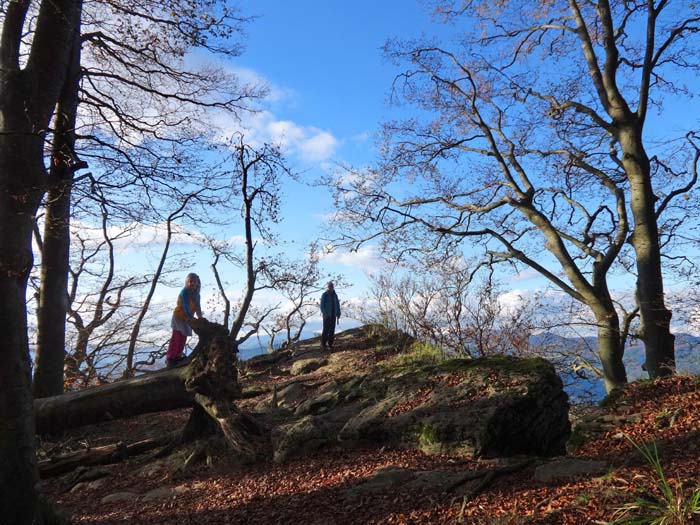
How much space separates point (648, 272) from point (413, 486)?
7.64 metres

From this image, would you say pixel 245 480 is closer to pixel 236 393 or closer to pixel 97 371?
pixel 236 393

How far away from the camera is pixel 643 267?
929 cm

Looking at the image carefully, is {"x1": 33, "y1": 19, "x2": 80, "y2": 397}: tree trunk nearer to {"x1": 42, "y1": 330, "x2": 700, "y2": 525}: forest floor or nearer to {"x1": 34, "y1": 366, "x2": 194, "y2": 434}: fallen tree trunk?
{"x1": 34, "y1": 366, "x2": 194, "y2": 434}: fallen tree trunk

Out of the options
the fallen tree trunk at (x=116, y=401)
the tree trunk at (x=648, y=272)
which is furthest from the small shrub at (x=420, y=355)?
the fallen tree trunk at (x=116, y=401)

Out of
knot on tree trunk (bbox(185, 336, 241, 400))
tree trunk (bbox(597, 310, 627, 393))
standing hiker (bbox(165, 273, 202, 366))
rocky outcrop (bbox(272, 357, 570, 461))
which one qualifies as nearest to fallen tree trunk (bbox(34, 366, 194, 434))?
knot on tree trunk (bbox(185, 336, 241, 400))

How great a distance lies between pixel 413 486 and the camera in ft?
13.6

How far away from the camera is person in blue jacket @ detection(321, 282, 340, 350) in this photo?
14.3 m

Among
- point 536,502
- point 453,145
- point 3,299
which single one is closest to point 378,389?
point 536,502

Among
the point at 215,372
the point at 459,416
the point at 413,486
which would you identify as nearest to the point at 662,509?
the point at 413,486

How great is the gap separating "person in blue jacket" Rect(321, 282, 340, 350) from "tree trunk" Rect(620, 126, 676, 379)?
26.5 feet

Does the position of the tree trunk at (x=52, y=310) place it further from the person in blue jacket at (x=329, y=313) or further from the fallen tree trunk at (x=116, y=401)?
the person in blue jacket at (x=329, y=313)

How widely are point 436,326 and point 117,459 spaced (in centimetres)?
841

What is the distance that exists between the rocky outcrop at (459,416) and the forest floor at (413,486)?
21 centimetres

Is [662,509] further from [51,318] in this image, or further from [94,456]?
[51,318]
